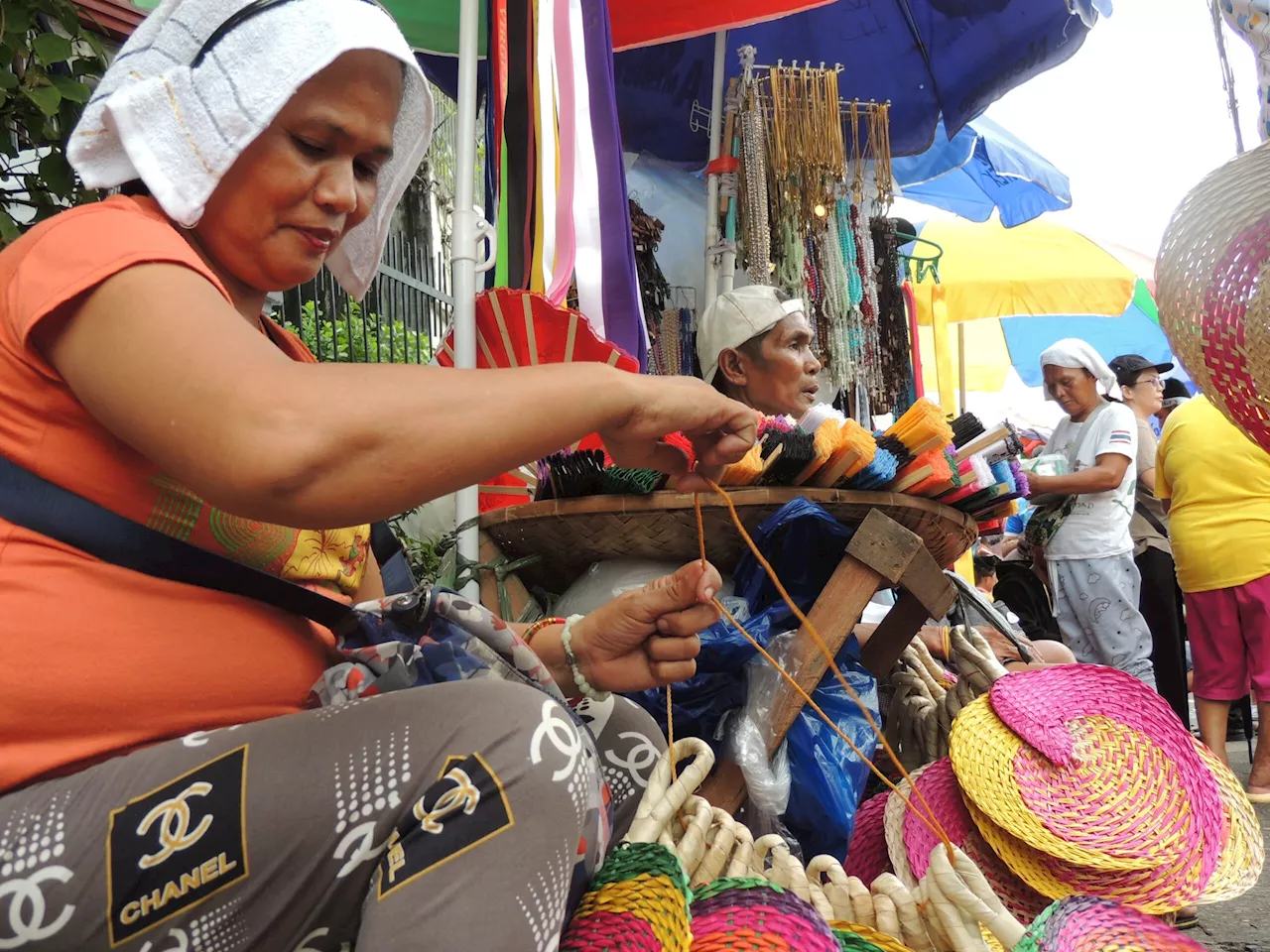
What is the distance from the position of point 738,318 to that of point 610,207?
0.63 m

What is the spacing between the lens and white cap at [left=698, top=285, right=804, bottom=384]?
10.9 feet

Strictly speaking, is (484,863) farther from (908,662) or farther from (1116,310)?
(1116,310)

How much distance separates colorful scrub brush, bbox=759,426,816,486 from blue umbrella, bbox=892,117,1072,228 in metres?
4.32

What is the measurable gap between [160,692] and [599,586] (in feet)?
4.42

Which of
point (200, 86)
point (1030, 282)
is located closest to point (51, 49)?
point (200, 86)

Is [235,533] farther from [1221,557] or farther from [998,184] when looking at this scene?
[998,184]

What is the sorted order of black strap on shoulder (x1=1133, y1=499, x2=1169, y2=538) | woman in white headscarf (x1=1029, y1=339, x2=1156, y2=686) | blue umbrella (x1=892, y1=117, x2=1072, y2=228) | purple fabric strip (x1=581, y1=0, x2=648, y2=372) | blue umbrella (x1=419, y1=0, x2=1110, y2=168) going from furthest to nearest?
blue umbrella (x1=892, y1=117, x2=1072, y2=228), black strap on shoulder (x1=1133, y1=499, x2=1169, y2=538), blue umbrella (x1=419, y1=0, x2=1110, y2=168), woman in white headscarf (x1=1029, y1=339, x2=1156, y2=686), purple fabric strip (x1=581, y1=0, x2=648, y2=372)

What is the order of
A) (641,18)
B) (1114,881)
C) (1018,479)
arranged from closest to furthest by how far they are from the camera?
(1114,881) < (1018,479) < (641,18)

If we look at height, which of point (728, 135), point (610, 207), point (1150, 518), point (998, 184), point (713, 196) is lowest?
point (1150, 518)

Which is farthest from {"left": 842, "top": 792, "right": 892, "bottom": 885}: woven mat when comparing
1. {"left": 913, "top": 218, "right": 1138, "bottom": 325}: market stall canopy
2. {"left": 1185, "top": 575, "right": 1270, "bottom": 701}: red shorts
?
{"left": 913, "top": 218, "right": 1138, "bottom": 325}: market stall canopy

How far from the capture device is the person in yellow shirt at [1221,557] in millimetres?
3711

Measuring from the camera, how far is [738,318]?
334cm

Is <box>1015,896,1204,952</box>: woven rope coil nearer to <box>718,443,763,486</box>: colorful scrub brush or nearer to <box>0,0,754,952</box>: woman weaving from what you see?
<box>0,0,754,952</box>: woman weaving

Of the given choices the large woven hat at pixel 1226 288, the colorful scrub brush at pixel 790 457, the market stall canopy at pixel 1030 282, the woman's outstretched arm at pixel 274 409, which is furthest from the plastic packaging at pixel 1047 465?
the woman's outstretched arm at pixel 274 409
